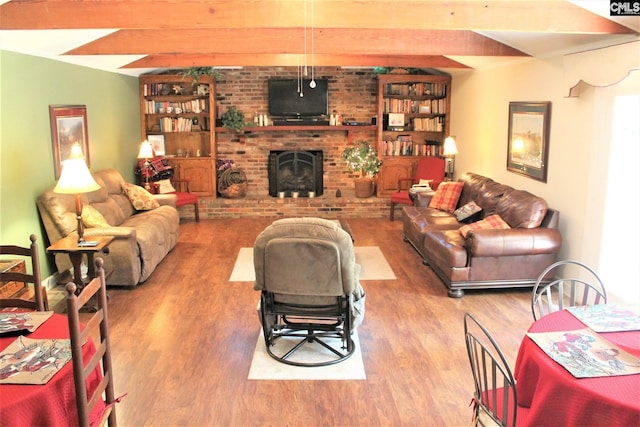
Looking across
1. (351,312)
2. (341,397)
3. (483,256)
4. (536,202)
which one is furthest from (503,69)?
(341,397)

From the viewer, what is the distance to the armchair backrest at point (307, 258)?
3.76m

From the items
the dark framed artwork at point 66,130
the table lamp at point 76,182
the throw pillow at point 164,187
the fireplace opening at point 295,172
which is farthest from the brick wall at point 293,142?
the table lamp at point 76,182

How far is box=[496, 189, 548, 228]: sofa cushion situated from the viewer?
5.56 m

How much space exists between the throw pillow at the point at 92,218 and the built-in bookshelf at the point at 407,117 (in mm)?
4966

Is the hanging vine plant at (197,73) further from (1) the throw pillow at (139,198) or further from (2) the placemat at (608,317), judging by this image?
(2) the placemat at (608,317)

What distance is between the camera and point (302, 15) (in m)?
4.30

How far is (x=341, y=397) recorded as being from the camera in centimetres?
362

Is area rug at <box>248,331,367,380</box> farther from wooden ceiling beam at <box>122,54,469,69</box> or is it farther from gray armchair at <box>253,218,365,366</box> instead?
wooden ceiling beam at <box>122,54,469,69</box>

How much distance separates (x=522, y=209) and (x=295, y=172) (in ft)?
16.1

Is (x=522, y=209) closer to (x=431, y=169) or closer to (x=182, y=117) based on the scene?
(x=431, y=169)

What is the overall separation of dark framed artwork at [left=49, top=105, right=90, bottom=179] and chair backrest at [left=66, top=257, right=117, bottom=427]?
12.4 ft

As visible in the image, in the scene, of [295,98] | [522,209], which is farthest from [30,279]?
[295,98]

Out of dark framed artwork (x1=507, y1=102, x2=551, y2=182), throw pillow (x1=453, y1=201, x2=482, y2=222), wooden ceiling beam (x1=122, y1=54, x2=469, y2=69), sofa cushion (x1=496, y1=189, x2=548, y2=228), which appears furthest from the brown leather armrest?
wooden ceiling beam (x1=122, y1=54, x2=469, y2=69)

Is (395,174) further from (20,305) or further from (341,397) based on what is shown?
(20,305)
